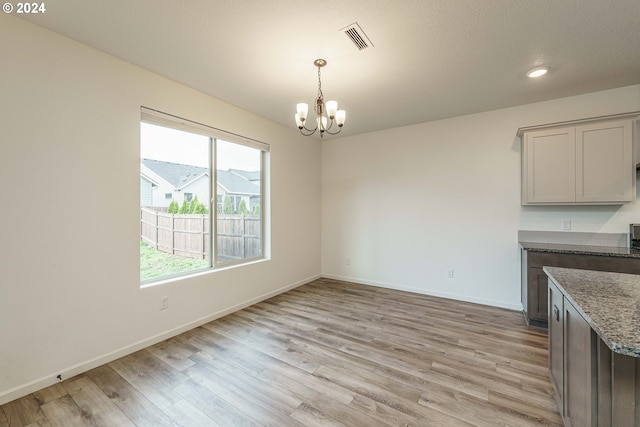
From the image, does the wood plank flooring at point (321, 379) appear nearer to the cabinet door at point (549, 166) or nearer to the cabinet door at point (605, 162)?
the cabinet door at point (549, 166)

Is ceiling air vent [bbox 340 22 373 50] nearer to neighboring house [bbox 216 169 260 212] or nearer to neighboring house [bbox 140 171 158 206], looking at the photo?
neighboring house [bbox 216 169 260 212]

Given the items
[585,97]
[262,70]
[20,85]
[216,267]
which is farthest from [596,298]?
[20,85]

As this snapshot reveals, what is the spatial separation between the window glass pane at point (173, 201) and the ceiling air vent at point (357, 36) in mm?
2095

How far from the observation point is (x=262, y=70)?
103 inches

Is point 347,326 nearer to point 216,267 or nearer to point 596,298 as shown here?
point 216,267

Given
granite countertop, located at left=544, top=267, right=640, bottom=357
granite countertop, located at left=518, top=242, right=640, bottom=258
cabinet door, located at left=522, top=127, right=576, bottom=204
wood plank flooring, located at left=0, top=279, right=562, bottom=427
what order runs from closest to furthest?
granite countertop, located at left=544, top=267, right=640, bottom=357 → wood plank flooring, located at left=0, top=279, right=562, bottom=427 → granite countertop, located at left=518, top=242, right=640, bottom=258 → cabinet door, located at left=522, top=127, right=576, bottom=204

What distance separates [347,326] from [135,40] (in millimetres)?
3375

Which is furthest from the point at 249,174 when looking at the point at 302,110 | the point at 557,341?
the point at 557,341

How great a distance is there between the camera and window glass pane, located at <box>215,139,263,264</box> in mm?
3439

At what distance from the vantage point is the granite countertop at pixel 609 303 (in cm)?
84

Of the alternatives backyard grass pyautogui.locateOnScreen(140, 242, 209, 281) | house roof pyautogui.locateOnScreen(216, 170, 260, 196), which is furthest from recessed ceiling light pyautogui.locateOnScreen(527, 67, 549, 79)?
backyard grass pyautogui.locateOnScreen(140, 242, 209, 281)

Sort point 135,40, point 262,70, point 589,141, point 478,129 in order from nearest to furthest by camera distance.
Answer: point 135,40 < point 262,70 < point 589,141 < point 478,129

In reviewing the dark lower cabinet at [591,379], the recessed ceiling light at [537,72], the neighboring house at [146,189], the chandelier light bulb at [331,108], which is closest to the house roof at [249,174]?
the neighboring house at [146,189]

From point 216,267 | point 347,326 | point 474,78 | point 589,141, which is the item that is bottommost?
point 347,326
